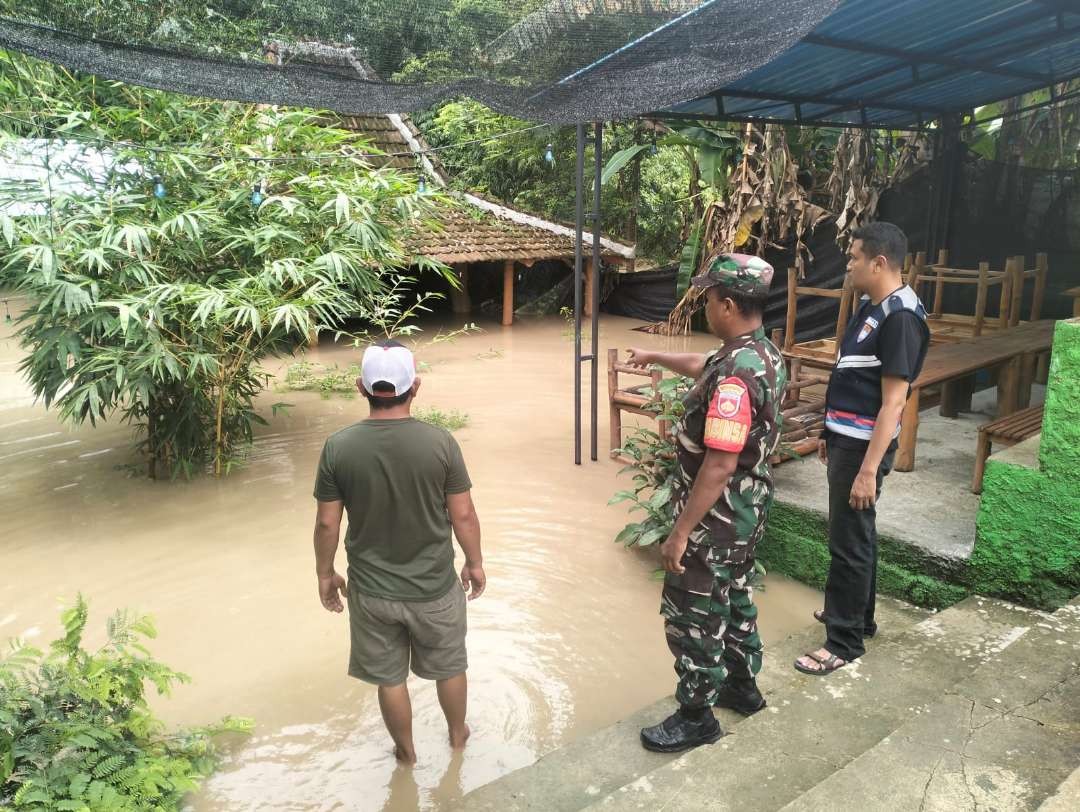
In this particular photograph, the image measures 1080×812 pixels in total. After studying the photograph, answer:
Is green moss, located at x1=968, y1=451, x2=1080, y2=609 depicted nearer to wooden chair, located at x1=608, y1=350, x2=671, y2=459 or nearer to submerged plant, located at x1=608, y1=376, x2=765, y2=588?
submerged plant, located at x1=608, y1=376, x2=765, y2=588

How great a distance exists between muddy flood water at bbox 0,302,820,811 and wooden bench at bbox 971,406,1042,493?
107cm

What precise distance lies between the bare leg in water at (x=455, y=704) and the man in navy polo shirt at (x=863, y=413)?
125 centimetres

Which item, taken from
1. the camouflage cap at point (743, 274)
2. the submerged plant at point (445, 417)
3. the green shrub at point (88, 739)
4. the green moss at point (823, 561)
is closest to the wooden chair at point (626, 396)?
the green moss at point (823, 561)

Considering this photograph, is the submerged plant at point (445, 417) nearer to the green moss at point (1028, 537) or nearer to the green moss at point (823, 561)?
the green moss at point (823, 561)

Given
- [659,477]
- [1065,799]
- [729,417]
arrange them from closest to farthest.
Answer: [1065,799] → [729,417] → [659,477]

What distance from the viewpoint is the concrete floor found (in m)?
3.68

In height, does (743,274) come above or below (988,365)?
above

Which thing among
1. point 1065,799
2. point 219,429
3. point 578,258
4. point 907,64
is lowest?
point 219,429

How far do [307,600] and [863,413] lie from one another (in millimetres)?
2997

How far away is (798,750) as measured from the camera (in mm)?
2410

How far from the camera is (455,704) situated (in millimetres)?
2883

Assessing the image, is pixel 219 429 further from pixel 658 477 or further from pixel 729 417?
pixel 729 417

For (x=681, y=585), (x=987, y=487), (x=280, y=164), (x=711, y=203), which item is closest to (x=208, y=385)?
(x=280, y=164)

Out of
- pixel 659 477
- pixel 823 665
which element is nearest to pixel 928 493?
pixel 659 477
